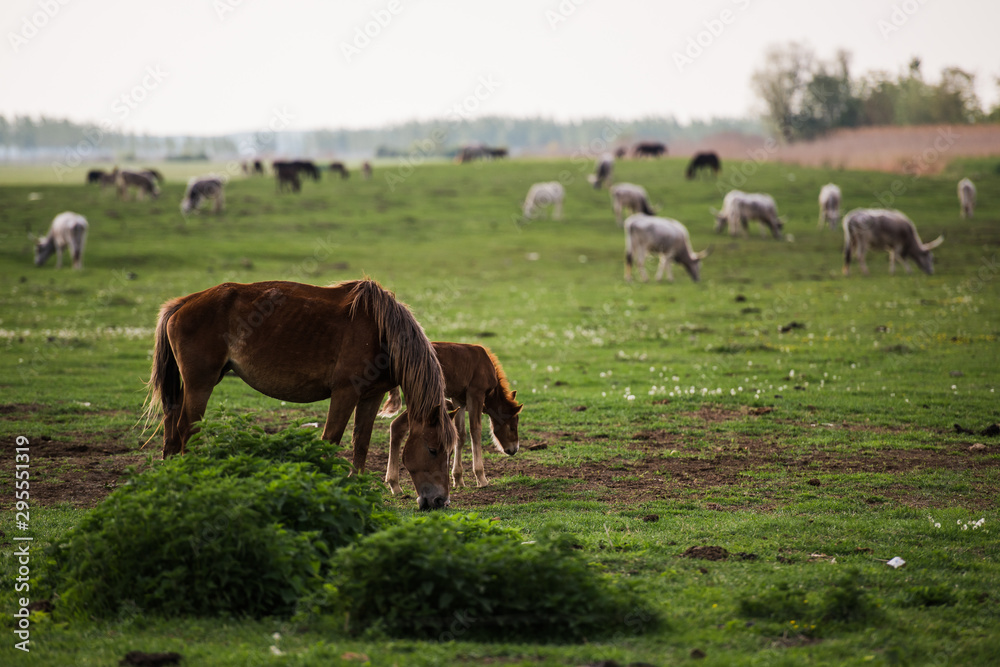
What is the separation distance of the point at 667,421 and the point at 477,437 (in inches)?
140

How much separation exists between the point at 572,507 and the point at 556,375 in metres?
6.94

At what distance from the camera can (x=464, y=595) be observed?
193 inches

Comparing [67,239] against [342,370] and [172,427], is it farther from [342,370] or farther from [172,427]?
[342,370]

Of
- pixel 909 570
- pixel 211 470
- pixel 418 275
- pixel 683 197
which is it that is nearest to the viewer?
pixel 211 470

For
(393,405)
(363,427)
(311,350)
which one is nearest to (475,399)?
(393,405)

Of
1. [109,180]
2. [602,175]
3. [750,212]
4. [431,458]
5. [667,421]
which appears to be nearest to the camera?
[431,458]

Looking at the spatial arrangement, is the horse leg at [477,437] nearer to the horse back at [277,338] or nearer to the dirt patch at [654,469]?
the dirt patch at [654,469]

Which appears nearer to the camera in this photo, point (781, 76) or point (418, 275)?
point (418, 275)

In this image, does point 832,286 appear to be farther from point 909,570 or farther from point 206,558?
point 206,558

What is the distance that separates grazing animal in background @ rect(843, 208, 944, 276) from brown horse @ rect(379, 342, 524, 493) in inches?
907

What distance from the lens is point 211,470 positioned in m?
5.70

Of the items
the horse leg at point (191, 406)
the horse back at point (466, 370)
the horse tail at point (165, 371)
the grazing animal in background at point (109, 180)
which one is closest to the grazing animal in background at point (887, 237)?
the horse back at point (466, 370)

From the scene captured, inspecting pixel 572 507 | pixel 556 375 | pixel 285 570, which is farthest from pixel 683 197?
pixel 285 570

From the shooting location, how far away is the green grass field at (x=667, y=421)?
4969 millimetres
